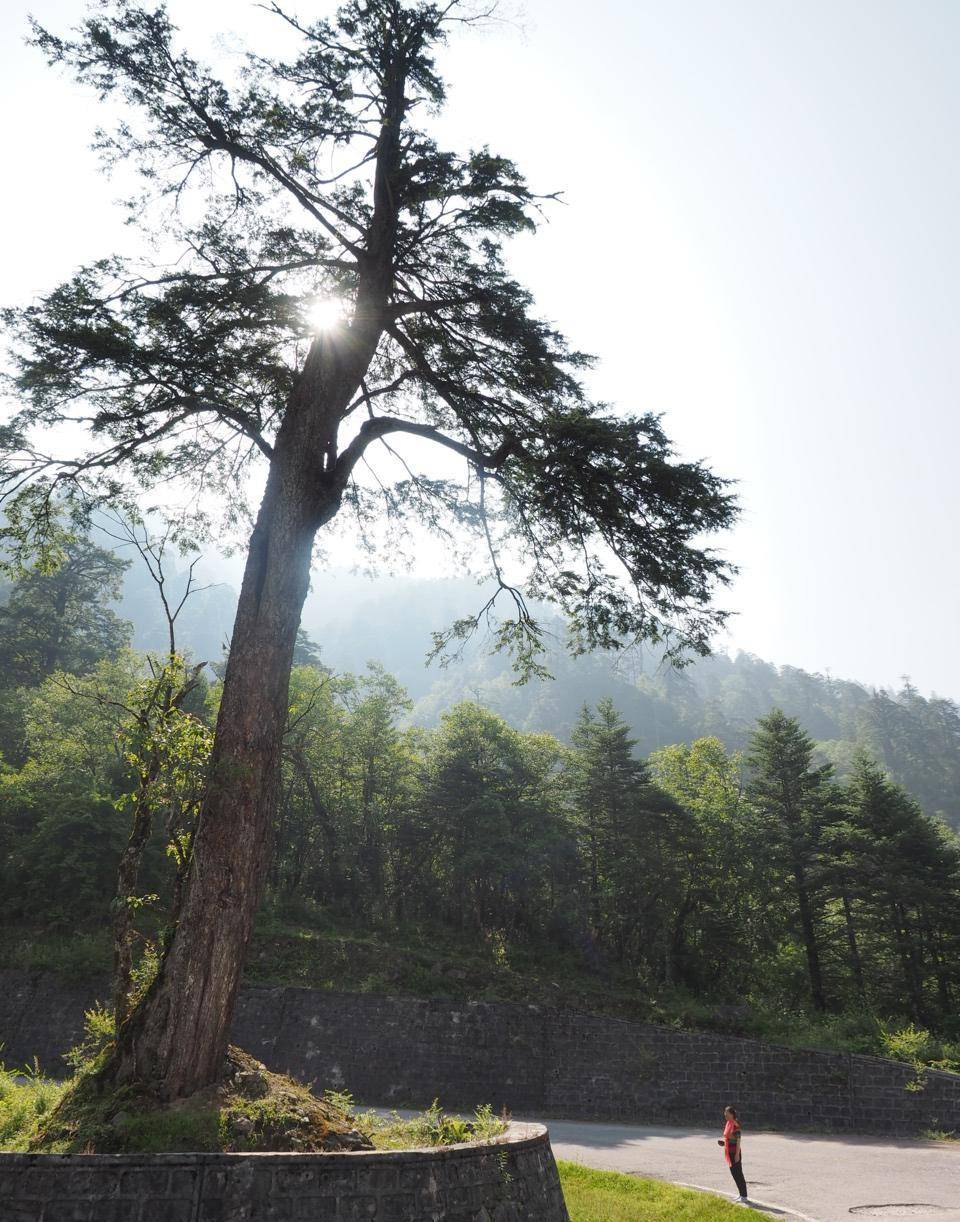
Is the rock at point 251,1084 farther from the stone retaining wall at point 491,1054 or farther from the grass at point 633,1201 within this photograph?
the stone retaining wall at point 491,1054

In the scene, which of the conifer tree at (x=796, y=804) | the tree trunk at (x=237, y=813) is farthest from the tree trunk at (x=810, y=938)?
the tree trunk at (x=237, y=813)

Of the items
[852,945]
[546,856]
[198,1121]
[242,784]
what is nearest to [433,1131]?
[198,1121]

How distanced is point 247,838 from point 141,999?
1379 millimetres

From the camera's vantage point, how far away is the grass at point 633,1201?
7.43 meters

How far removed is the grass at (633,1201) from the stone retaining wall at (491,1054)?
943 cm

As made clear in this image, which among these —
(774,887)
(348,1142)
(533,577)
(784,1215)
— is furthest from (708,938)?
(348,1142)

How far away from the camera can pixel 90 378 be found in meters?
7.38

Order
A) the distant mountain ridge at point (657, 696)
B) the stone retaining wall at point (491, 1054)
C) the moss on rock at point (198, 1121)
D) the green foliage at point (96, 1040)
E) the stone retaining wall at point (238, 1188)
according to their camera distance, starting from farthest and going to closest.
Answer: the distant mountain ridge at point (657, 696), the stone retaining wall at point (491, 1054), the green foliage at point (96, 1040), the moss on rock at point (198, 1121), the stone retaining wall at point (238, 1188)

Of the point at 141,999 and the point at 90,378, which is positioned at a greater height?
the point at 90,378

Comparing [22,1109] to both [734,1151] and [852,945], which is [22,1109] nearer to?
[734,1151]

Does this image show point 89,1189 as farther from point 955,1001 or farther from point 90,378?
point 955,1001

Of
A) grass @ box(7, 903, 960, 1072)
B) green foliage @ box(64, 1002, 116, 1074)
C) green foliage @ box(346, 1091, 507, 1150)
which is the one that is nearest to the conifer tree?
grass @ box(7, 903, 960, 1072)

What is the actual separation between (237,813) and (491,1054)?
15833mm

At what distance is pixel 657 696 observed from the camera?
86.8 meters
